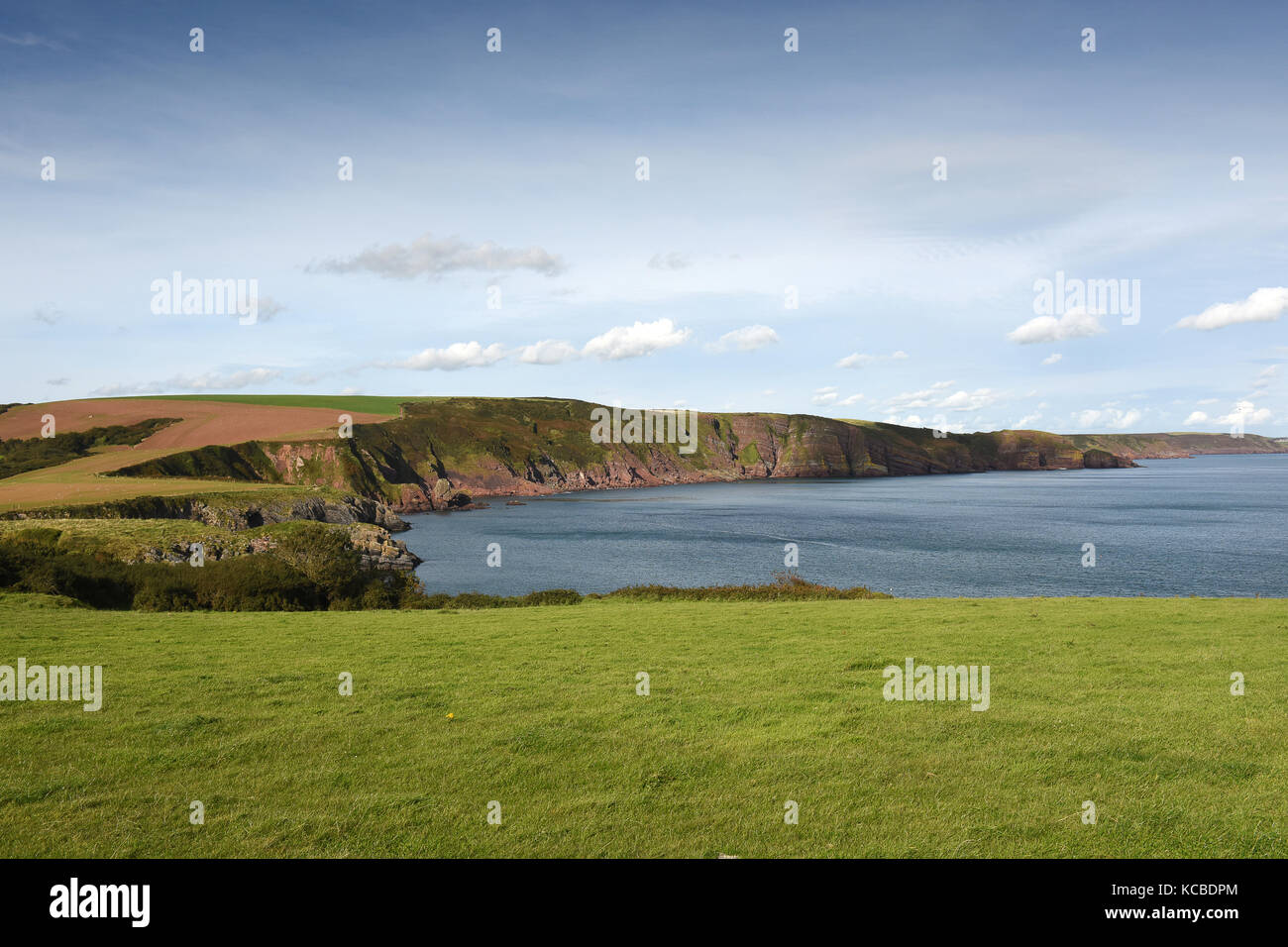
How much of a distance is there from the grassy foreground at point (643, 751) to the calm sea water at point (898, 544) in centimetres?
3985

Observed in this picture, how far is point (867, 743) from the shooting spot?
37.5 ft

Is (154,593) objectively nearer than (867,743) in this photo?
No

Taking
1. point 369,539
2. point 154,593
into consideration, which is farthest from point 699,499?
point 154,593

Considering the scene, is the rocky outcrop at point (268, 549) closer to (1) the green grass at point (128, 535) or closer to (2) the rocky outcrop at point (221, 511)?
(1) the green grass at point (128, 535)

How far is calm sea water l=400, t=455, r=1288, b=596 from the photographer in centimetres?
6053

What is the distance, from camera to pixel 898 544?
83.6m

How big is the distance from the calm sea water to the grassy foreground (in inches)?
1569

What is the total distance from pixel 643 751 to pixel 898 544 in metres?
78.4

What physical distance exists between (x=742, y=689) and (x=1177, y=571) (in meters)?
64.2

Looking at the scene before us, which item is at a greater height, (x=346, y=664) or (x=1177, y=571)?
(x=346, y=664)

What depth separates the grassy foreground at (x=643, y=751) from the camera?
8477 mm

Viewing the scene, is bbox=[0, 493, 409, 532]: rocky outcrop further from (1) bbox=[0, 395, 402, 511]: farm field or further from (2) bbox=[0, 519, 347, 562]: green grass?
(2) bbox=[0, 519, 347, 562]: green grass

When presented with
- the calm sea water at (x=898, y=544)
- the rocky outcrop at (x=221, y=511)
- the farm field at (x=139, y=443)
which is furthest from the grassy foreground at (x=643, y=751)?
the farm field at (x=139, y=443)
